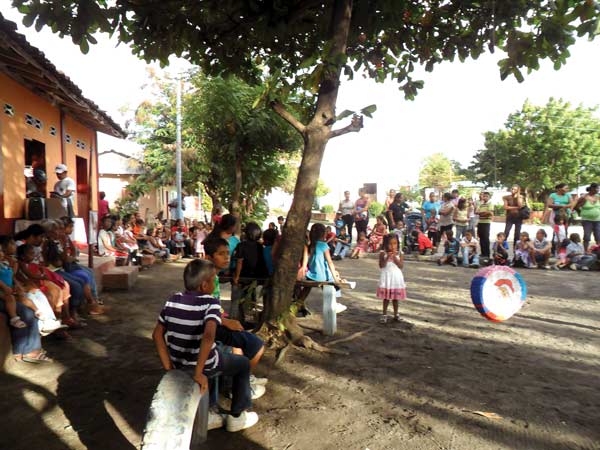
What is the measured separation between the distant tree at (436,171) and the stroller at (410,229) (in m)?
45.9

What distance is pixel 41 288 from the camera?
4938mm

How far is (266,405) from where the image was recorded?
11.7 feet

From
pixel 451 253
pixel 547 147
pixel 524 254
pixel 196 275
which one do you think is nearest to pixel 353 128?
pixel 196 275

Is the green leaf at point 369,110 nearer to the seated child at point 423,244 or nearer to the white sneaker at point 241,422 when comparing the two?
the white sneaker at point 241,422

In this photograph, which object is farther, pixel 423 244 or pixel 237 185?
pixel 237 185

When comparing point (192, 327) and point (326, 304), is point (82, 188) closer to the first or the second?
point (326, 304)

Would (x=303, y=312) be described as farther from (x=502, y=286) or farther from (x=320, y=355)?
(x=502, y=286)

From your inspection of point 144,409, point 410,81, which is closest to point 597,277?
point 410,81

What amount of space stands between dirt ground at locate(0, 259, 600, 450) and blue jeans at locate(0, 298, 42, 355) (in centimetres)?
18

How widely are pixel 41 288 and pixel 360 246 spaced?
34.3 ft

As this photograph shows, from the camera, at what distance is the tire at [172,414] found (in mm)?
2404

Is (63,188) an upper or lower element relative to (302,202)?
upper

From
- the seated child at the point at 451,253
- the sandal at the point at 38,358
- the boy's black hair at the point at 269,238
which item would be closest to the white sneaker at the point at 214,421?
the sandal at the point at 38,358

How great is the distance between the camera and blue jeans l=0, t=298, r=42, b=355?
4227 mm
